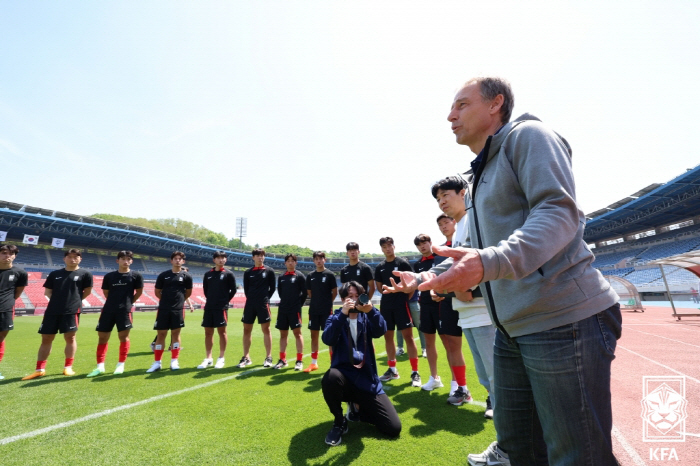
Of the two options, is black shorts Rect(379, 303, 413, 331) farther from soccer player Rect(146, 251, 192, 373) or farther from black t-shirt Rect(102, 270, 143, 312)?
black t-shirt Rect(102, 270, 143, 312)

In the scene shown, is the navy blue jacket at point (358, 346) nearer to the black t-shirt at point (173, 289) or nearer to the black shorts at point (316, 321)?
the black shorts at point (316, 321)

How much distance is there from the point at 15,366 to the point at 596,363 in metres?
9.83

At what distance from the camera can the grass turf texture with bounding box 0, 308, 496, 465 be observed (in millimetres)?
2752

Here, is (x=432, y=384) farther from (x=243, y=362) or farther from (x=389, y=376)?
(x=243, y=362)

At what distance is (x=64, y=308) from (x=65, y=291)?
332mm

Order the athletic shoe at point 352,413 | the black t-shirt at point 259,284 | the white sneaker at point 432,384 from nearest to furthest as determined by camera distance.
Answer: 1. the athletic shoe at point 352,413
2. the white sneaker at point 432,384
3. the black t-shirt at point 259,284

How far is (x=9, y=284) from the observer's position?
5969 mm

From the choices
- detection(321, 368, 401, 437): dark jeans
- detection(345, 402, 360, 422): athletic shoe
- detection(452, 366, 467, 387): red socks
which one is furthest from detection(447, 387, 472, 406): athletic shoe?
detection(345, 402, 360, 422): athletic shoe

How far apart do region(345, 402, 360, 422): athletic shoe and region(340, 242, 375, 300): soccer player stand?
2.91m

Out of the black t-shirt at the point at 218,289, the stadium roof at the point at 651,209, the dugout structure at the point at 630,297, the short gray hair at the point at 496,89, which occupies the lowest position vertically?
the dugout structure at the point at 630,297

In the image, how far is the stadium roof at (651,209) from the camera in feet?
86.2

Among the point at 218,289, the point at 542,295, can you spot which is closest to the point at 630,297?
the point at 218,289

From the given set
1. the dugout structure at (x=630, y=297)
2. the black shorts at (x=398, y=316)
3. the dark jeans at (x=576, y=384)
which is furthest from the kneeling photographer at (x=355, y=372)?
the dugout structure at (x=630, y=297)

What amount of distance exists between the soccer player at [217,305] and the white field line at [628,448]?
6286 millimetres
